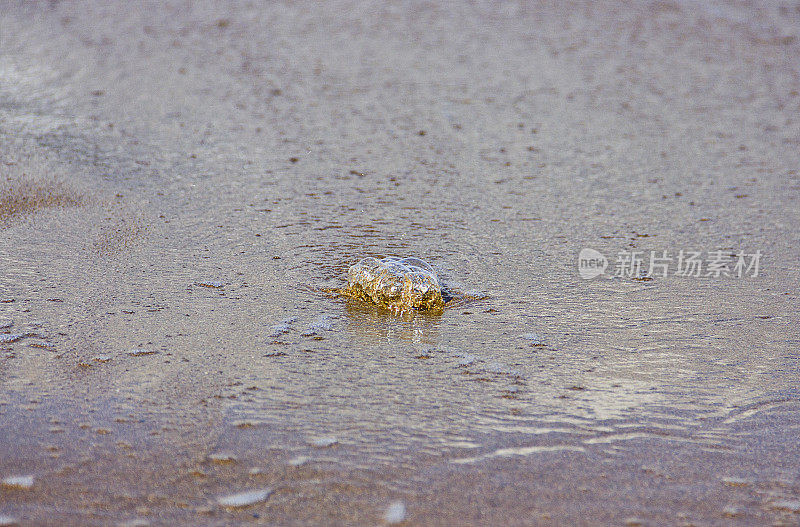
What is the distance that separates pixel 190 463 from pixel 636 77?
403 cm

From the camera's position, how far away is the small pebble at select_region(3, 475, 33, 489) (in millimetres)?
1391

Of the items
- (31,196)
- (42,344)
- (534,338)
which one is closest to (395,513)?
(534,338)

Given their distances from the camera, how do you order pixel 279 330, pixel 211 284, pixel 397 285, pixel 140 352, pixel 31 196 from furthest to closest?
pixel 31 196, pixel 211 284, pixel 397 285, pixel 279 330, pixel 140 352

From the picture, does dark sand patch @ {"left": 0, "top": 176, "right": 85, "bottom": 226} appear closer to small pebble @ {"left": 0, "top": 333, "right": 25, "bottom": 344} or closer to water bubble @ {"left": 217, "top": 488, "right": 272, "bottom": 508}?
small pebble @ {"left": 0, "top": 333, "right": 25, "bottom": 344}

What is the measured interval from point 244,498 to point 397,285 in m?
0.89

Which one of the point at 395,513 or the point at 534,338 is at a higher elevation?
the point at 534,338

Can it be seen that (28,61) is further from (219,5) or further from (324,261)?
(324,261)

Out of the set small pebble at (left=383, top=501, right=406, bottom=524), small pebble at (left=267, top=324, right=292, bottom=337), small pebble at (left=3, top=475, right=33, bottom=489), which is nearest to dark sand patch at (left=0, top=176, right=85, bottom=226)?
small pebble at (left=267, top=324, right=292, bottom=337)

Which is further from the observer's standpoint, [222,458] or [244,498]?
[222,458]

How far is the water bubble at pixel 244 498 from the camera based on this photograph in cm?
137

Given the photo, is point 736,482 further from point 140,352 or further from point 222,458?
point 140,352

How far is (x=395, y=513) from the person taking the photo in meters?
1.36

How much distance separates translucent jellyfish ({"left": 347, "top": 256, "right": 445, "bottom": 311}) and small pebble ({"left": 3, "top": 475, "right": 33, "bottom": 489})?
3.37 ft

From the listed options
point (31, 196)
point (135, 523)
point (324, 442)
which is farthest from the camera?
point (31, 196)
